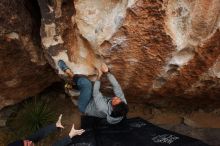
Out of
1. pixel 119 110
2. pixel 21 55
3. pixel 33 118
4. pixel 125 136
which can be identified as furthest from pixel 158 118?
pixel 21 55

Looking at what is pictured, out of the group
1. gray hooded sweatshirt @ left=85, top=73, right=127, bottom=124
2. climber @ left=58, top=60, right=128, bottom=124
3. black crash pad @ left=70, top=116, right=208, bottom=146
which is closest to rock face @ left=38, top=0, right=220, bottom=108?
climber @ left=58, top=60, right=128, bottom=124

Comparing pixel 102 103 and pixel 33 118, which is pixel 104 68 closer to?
pixel 102 103

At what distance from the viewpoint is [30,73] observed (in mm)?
7199

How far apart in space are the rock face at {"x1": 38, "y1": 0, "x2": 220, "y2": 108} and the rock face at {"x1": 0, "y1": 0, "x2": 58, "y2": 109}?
421 mm

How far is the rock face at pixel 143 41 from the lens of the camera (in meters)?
5.62

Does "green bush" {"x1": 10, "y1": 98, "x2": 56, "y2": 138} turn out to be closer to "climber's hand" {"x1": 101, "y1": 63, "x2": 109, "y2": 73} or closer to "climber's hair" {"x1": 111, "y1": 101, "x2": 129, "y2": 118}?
"climber's hand" {"x1": 101, "y1": 63, "x2": 109, "y2": 73}

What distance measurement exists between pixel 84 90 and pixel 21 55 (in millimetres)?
1303

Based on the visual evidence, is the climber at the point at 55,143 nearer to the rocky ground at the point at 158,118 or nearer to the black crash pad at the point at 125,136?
the black crash pad at the point at 125,136

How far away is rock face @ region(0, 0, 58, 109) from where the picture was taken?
635cm

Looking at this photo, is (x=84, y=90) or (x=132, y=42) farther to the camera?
(x=84, y=90)

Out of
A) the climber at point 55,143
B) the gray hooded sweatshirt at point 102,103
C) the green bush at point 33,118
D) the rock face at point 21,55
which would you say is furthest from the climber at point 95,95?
the green bush at point 33,118

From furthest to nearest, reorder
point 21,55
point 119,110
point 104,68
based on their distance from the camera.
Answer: point 21,55 < point 104,68 < point 119,110

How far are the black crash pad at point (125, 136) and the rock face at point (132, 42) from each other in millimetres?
725

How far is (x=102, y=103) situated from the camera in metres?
5.97
